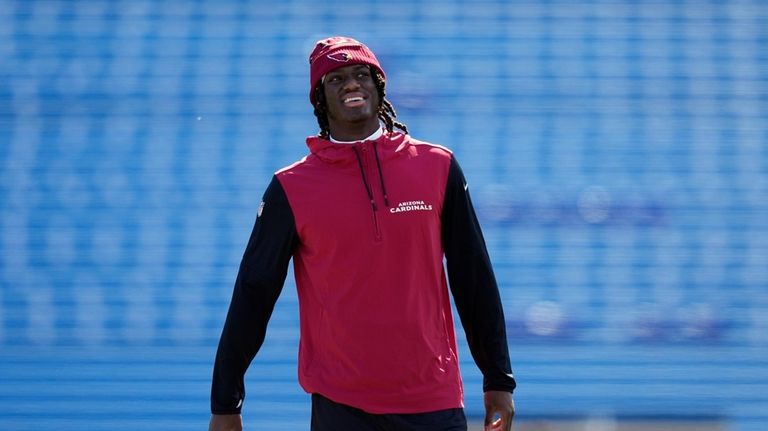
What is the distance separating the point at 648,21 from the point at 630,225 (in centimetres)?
94

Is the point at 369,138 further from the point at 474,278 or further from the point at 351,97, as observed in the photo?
the point at 474,278

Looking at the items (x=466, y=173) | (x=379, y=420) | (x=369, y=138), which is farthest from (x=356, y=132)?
(x=466, y=173)

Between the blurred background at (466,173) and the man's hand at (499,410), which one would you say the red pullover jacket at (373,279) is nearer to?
the man's hand at (499,410)

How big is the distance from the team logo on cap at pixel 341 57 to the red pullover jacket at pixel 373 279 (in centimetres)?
18

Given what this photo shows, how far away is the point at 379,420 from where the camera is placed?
248 centimetres

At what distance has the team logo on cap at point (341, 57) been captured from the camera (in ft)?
8.64

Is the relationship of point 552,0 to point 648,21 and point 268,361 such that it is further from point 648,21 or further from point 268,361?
point 268,361

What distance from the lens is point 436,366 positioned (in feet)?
8.24

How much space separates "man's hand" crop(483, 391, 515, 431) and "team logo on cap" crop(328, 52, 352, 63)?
799 mm

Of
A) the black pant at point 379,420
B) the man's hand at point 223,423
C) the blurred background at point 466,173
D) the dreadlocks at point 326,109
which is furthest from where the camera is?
the blurred background at point 466,173

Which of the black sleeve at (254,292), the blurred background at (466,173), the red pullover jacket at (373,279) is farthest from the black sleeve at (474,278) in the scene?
the blurred background at (466,173)

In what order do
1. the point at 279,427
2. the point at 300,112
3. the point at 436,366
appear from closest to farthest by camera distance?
the point at 436,366 → the point at 279,427 → the point at 300,112

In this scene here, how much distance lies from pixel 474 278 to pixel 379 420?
0.38 meters

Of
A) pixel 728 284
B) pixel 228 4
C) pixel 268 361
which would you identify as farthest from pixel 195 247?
pixel 728 284
